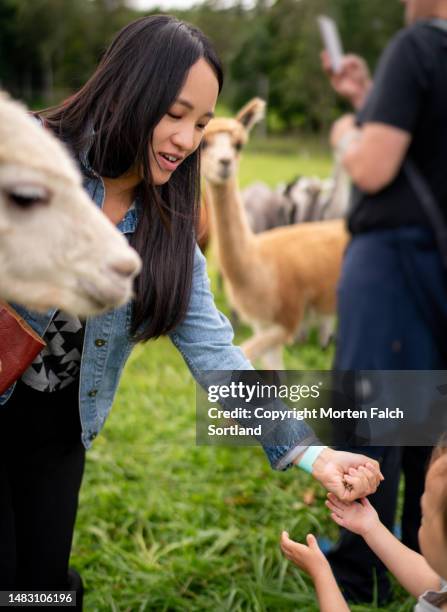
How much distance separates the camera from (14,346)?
4.27 feet

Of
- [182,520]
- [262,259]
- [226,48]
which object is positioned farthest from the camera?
[226,48]

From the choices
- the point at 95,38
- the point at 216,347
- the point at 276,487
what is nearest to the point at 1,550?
the point at 216,347

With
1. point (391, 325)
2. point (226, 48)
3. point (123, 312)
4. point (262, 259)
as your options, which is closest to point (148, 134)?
point (123, 312)

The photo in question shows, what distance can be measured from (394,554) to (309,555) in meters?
0.16

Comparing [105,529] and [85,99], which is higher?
[85,99]

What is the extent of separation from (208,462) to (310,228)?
2.28 metres

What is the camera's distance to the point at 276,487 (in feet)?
9.31

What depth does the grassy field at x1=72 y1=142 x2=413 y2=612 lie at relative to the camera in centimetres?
213

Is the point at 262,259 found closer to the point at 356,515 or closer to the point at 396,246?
the point at 396,246

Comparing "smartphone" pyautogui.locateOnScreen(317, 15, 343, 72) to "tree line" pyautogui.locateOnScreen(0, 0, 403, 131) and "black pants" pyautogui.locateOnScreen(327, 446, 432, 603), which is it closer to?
"tree line" pyautogui.locateOnScreen(0, 0, 403, 131)

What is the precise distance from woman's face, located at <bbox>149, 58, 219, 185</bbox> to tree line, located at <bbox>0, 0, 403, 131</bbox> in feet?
1.10

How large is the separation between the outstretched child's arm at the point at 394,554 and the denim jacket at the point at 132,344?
0.19 m

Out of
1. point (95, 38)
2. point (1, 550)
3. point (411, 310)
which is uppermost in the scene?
point (411, 310)

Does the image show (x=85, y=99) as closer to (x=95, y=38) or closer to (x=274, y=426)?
(x=274, y=426)
